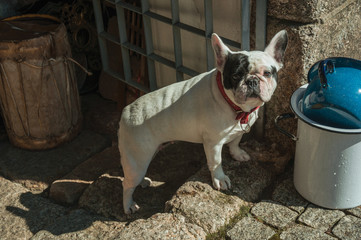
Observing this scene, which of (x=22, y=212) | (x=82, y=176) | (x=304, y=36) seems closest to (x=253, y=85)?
(x=304, y=36)

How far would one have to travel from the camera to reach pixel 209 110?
3117mm

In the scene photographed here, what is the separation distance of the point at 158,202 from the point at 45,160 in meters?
1.31

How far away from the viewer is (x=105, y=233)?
10.9ft

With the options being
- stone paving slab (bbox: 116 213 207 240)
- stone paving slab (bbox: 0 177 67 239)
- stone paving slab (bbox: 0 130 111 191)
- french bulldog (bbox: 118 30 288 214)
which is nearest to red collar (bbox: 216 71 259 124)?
french bulldog (bbox: 118 30 288 214)

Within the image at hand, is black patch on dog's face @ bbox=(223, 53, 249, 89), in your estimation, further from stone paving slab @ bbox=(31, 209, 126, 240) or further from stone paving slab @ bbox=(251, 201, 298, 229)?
stone paving slab @ bbox=(31, 209, 126, 240)

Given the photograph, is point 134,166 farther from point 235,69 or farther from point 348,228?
point 348,228

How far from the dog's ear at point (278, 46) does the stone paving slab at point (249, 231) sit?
1016mm

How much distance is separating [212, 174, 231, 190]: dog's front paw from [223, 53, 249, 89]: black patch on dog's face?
725 millimetres

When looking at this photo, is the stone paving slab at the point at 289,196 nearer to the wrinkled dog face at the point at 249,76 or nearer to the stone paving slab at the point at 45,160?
the wrinkled dog face at the point at 249,76

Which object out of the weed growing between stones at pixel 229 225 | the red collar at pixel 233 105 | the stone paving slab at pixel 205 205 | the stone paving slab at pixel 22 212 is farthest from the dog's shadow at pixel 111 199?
the red collar at pixel 233 105

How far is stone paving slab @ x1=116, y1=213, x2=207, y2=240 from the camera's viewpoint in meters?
2.97

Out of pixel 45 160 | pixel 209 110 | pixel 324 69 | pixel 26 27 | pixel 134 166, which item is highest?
pixel 324 69

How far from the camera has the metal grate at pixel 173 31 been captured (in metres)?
3.30

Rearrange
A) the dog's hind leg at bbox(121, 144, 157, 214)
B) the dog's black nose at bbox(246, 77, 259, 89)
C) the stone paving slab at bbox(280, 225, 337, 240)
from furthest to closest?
the dog's hind leg at bbox(121, 144, 157, 214) → the stone paving slab at bbox(280, 225, 337, 240) → the dog's black nose at bbox(246, 77, 259, 89)
